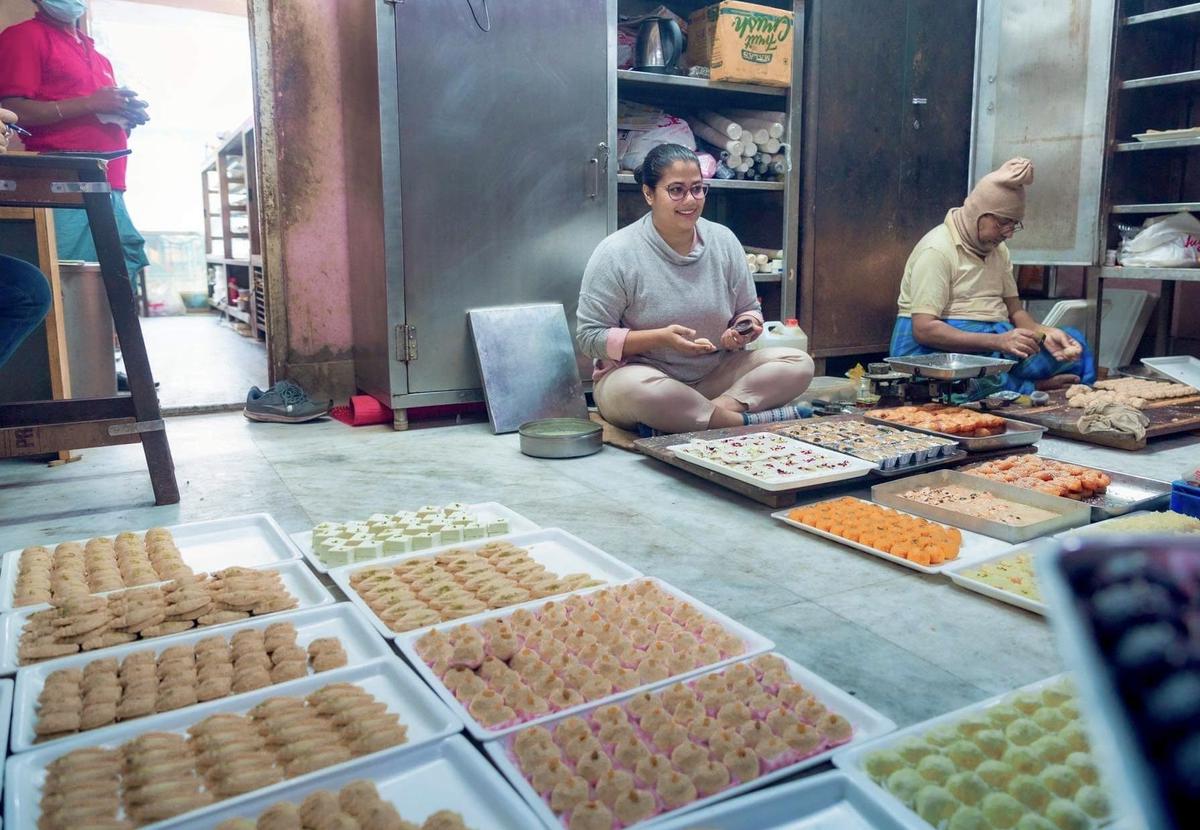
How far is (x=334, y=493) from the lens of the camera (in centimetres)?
316

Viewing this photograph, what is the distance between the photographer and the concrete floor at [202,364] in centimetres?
509

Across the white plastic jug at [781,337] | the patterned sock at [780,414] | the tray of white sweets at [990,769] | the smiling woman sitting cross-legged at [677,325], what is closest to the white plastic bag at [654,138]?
the smiling woman sitting cross-legged at [677,325]

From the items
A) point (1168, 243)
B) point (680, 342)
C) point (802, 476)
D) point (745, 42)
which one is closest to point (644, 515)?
point (802, 476)

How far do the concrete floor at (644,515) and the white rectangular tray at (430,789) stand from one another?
75 centimetres

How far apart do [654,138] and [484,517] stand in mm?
2841

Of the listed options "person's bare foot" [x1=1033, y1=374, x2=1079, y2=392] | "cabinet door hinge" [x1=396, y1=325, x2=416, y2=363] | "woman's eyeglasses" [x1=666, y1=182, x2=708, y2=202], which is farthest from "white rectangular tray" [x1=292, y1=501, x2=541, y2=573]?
"person's bare foot" [x1=1033, y1=374, x2=1079, y2=392]

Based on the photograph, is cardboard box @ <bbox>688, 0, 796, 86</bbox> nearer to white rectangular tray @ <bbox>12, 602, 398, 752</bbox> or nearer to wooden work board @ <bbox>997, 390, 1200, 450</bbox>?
wooden work board @ <bbox>997, 390, 1200, 450</bbox>

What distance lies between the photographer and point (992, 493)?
2850mm

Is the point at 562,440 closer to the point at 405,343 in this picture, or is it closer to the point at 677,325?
the point at 677,325

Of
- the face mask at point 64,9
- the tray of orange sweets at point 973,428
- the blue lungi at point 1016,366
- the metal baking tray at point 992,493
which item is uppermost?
the face mask at point 64,9

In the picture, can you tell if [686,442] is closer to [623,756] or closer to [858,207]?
[623,756]

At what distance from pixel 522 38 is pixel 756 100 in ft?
Answer: 5.57

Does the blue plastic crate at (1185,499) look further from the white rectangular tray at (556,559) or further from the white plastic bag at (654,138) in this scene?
the white plastic bag at (654,138)

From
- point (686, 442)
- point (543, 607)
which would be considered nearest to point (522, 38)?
point (686, 442)
